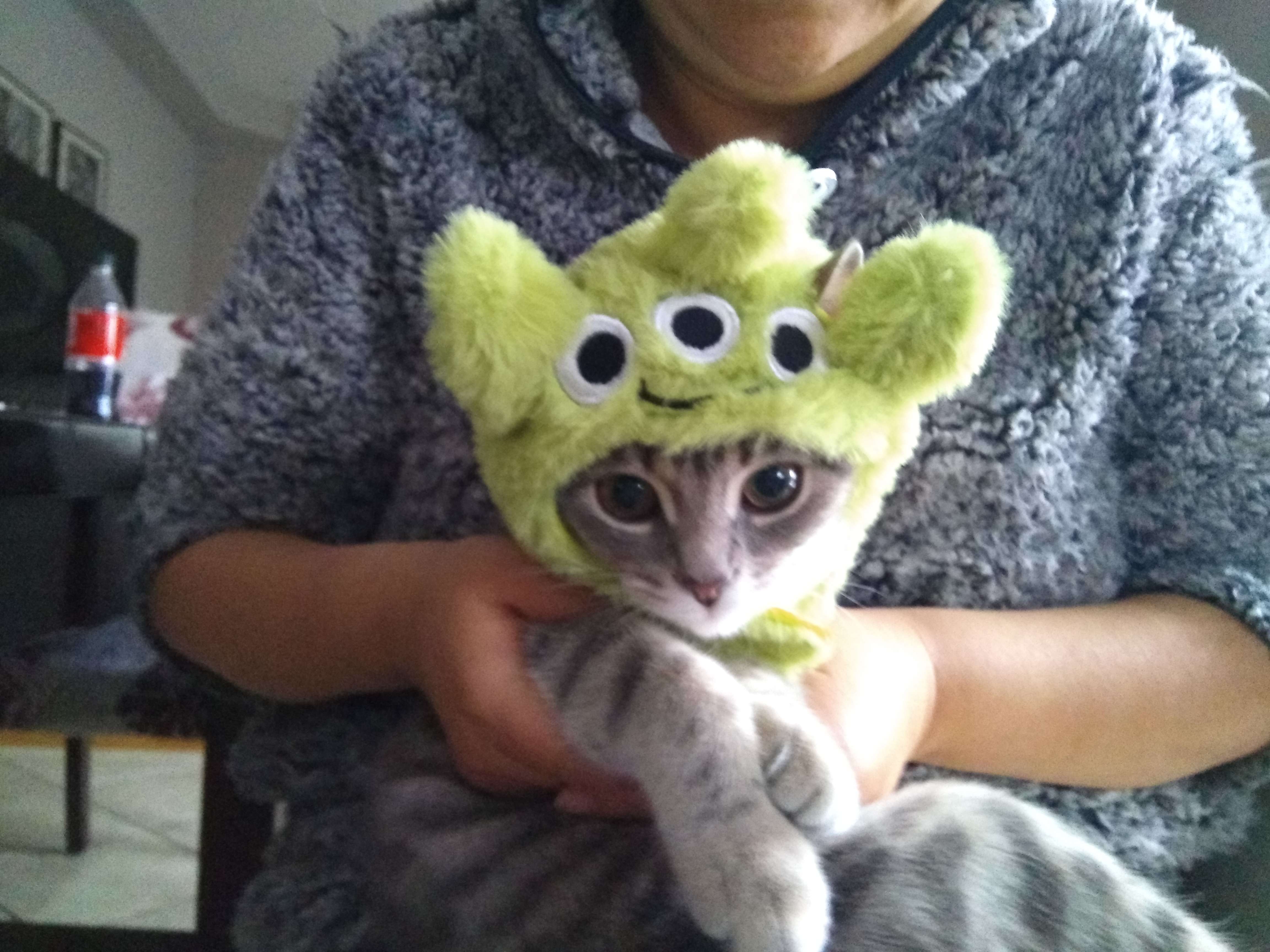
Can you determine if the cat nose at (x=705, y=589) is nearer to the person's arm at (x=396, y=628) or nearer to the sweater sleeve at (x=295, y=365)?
the person's arm at (x=396, y=628)

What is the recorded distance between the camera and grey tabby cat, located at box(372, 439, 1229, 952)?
Result: 42 centimetres

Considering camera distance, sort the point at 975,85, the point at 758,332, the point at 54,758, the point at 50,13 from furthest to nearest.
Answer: the point at 50,13 < the point at 54,758 < the point at 975,85 < the point at 758,332

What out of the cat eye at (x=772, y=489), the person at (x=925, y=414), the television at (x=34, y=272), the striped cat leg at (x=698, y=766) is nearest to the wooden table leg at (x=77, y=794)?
the television at (x=34, y=272)

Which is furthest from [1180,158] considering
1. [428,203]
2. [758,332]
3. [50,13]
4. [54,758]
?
[50,13]

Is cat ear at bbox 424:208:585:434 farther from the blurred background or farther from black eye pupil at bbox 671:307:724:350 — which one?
the blurred background

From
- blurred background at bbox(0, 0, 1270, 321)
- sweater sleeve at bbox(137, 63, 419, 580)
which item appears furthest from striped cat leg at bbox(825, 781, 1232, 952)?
blurred background at bbox(0, 0, 1270, 321)

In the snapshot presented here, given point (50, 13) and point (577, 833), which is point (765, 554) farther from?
point (50, 13)

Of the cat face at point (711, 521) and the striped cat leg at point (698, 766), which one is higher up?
the cat face at point (711, 521)

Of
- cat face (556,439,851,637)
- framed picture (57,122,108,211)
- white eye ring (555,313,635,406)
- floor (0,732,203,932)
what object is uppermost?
framed picture (57,122,108,211)

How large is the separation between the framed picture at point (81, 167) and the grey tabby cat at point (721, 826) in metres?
2.32

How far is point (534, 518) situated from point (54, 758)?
79.0 inches

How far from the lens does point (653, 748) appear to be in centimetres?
45

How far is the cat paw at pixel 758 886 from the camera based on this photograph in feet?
1.29

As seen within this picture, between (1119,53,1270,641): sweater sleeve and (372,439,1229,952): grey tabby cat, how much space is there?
209 mm
